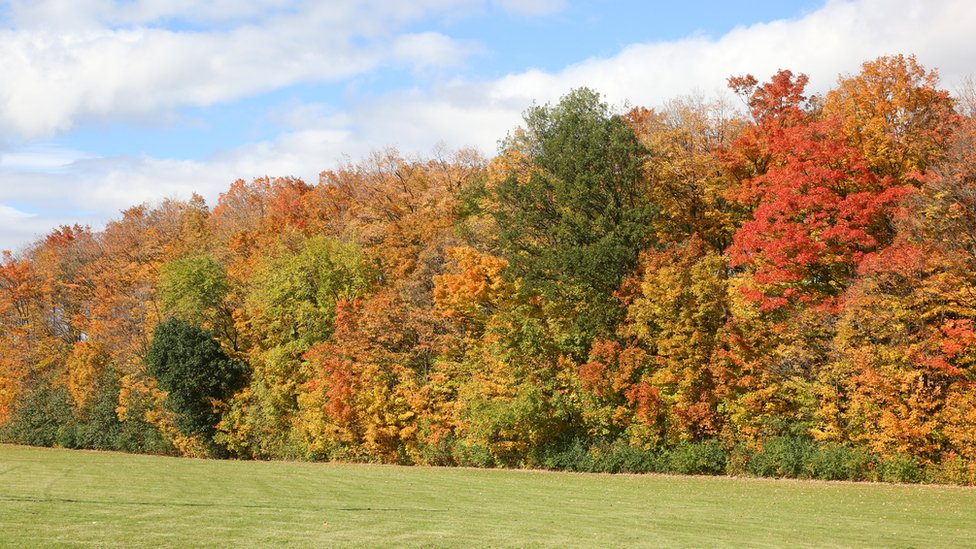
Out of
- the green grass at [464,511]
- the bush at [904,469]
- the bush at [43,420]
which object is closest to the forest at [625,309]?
the bush at [904,469]

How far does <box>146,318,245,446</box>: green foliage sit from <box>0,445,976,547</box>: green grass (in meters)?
23.0

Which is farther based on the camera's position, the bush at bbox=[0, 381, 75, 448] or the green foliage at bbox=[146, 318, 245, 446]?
the bush at bbox=[0, 381, 75, 448]

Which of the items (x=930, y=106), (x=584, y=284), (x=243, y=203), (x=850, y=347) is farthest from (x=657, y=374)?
(x=243, y=203)

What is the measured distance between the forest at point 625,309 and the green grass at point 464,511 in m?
3.93

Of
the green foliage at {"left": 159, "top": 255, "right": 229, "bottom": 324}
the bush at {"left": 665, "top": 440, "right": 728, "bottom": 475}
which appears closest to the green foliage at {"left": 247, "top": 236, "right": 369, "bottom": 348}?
the green foliage at {"left": 159, "top": 255, "right": 229, "bottom": 324}

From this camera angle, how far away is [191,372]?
203 ft

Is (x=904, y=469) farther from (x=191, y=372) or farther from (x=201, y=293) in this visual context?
(x=201, y=293)

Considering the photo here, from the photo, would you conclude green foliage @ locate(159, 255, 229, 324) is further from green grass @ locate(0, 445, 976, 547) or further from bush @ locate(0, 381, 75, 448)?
green grass @ locate(0, 445, 976, 547)

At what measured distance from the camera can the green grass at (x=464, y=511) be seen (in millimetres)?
18656

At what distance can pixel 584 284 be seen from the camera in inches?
1759

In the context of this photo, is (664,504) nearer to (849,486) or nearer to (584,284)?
(849,486)

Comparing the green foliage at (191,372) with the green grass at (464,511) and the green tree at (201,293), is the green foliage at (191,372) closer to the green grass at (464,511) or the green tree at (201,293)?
the green tree at (201,293)

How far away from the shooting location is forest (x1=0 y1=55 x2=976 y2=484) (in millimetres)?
35625

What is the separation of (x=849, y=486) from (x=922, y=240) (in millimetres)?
10035
